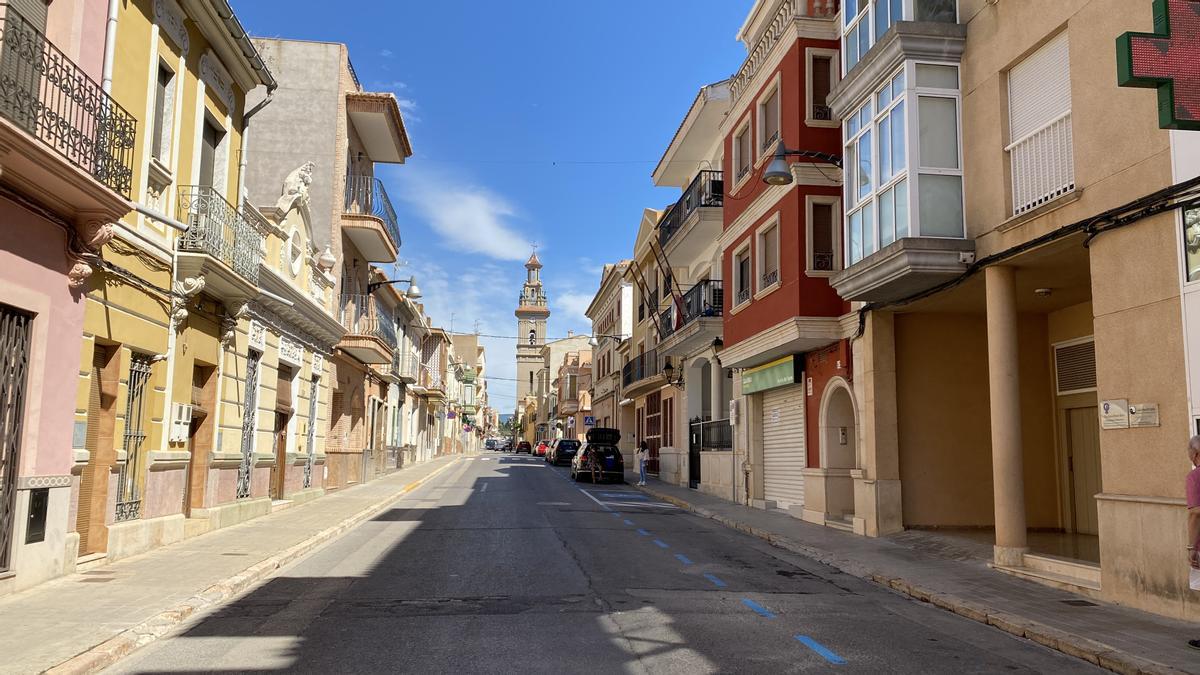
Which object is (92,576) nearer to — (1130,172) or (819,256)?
(1130,172)

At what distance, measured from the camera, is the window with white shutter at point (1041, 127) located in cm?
1043

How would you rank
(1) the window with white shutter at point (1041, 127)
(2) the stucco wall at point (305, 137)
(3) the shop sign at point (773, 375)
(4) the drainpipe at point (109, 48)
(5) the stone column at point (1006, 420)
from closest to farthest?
(4) the drainpipe at point (109, 48), (1) the window with white shutter at point (1041, 127), (5) the stone column at point (1006, 420), (3) the shop sign at point (773, 375), (2) the stucco wall at point (305, 137)

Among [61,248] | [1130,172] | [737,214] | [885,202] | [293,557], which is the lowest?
[293,557]

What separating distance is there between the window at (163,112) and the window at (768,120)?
11.4 m

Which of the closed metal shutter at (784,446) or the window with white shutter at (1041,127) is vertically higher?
the window with white shutter at (1041,127)

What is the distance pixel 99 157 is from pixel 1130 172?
433 inches

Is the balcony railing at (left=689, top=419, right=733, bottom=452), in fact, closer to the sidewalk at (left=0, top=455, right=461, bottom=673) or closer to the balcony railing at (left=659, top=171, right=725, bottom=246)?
the balcony railing at (left=659, top=171, right=725, bottom=246)

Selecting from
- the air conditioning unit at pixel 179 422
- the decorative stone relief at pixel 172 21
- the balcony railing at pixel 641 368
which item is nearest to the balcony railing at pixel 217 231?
the decorative stone relief at pixel 172 21

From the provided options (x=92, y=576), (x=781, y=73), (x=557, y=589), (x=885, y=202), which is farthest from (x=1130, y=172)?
(x=92, y=576)

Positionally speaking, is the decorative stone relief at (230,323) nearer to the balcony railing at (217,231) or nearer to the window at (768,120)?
the balcony railing at (217,231)

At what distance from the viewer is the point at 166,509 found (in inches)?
488

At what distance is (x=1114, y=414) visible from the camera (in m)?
9.11

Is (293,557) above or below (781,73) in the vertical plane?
below

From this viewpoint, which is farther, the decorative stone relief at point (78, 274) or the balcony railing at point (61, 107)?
the decorative stone relief at point (78, 274)
